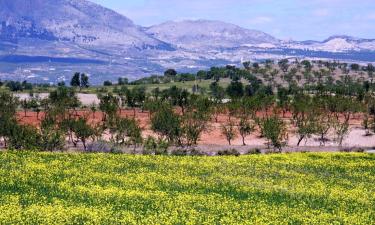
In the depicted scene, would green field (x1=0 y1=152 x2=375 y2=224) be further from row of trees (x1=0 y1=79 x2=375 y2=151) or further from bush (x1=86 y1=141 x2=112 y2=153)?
row of trees (x1=0 y1=79 x2=375 y2=151)

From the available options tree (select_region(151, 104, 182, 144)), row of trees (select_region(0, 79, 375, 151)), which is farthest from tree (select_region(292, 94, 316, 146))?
tree (select_region(151, 104, 182, 144))

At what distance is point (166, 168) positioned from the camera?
151ft

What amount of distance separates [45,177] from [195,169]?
13.2m

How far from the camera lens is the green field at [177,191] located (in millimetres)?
29328

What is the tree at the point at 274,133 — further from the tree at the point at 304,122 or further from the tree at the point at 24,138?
the tree at the point at 24,138

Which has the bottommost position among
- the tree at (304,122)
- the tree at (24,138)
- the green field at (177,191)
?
the tree at (304,122)

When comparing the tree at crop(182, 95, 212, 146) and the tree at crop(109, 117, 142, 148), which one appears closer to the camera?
the tree at crop(109, 117, 142, 148)

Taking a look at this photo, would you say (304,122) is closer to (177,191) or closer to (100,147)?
(100,147)

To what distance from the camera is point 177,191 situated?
120ft

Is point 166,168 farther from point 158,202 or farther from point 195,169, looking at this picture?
point 158,202

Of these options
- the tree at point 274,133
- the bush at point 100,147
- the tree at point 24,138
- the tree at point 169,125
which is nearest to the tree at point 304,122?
the tree at point 274,133

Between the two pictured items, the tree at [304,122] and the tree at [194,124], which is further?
the tree at [304,122]

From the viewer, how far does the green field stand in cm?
2933

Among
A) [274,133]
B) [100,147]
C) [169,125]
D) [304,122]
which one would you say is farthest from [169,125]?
[304,122]
